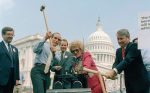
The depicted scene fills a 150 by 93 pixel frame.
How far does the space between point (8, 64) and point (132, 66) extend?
2.02 meters

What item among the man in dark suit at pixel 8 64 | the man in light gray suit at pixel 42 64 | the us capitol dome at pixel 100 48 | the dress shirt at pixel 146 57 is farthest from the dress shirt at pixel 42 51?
the us capitol dome at pixel 100 48

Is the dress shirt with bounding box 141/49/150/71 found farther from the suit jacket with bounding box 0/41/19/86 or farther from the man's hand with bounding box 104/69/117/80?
the suit jacket with bounding box 0/41/19/86

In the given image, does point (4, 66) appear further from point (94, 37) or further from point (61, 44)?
point (94, 37)

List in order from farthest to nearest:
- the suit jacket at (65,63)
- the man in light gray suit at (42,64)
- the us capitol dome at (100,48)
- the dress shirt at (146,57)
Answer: the us capitol dome at (100,48) → the man in light gray suit at (42,64) → the suit jacket at (65,63) → the dress shirt at (146,57)

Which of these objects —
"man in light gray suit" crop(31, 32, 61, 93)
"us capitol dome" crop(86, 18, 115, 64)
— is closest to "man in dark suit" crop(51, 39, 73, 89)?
"man in light gray suit" crop(31, 32, 61, 93)

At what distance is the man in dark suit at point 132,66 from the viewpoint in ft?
19.7

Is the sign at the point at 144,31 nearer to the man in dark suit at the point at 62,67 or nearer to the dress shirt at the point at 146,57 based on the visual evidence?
the dress shirt at the point at 146,57

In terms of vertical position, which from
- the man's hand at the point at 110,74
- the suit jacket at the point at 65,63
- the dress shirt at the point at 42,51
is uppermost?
the dress shirt at the point at 42,51

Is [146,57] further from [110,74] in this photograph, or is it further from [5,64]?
[5,64]

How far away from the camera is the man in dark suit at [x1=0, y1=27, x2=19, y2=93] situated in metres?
6.92

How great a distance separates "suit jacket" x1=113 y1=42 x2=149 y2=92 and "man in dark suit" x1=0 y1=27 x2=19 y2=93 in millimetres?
1832

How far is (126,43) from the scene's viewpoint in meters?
6.11

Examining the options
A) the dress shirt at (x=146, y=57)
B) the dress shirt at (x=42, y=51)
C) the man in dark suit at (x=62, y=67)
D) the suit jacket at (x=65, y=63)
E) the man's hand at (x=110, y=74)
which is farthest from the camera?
the dress shirt at (x=42, y=51)

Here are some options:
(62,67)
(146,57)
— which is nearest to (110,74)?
(146,57)
